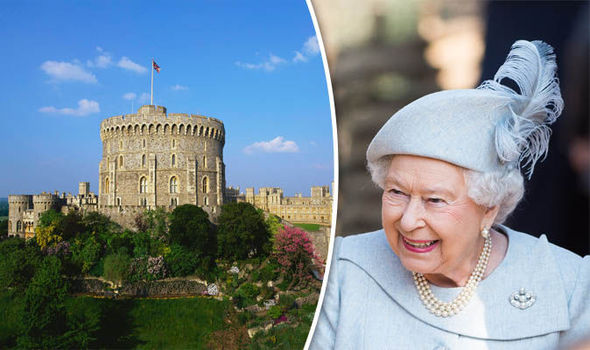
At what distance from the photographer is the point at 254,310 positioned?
5500mm

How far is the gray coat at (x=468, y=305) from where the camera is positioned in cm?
67

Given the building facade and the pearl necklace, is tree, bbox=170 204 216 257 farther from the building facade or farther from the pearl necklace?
the pearl necklace

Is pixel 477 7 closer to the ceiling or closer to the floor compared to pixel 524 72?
closer to the ceiling

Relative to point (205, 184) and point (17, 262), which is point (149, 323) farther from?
point (205, 184)

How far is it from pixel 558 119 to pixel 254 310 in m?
5.22

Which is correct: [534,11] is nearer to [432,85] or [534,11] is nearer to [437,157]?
[432,85]

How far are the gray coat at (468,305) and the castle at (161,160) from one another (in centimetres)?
696

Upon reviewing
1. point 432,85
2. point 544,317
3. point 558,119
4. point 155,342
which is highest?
point 432,85

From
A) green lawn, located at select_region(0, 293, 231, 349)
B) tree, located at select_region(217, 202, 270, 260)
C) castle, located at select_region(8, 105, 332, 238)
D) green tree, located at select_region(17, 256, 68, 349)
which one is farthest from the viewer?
castle, located at select_region(8, 105, 332, 238)

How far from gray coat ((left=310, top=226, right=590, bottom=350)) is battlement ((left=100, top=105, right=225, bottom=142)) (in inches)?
317

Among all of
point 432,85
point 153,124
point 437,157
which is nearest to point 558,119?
point 432,85

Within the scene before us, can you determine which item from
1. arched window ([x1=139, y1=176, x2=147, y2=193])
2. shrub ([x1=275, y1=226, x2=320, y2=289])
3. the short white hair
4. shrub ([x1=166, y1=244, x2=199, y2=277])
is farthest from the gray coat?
arched window ([x1=139, y1=176, x2=147, y2=193])

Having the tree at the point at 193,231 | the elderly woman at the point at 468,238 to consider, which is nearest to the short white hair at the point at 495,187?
the elderly woman at the point at 468,238

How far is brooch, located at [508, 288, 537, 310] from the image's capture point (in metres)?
0.67
